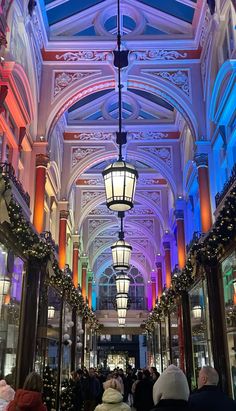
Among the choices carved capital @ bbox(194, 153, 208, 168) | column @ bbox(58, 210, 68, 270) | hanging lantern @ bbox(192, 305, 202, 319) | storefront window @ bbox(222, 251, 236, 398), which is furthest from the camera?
column @ bbox(58, 210, 68, 270)

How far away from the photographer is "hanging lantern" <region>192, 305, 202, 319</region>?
9.99 meters

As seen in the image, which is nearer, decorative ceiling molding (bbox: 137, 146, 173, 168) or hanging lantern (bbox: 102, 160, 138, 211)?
hanging lantern (bbox: 102, 160, 138, 211)

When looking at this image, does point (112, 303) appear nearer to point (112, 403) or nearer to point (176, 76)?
point (176, 76)

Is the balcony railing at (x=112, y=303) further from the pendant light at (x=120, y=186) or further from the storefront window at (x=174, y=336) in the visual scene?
the pendant light at (x=120, y=186)

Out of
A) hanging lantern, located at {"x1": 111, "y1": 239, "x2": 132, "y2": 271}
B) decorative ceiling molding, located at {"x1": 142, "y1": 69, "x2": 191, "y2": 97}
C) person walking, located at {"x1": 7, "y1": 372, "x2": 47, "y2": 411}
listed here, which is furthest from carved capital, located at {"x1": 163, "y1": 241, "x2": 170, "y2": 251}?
person walking, located at {"x1": 7, "y1": 372, "x2": 47, "y2": 411}

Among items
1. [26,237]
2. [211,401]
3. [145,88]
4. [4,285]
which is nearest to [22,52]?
[145,88]

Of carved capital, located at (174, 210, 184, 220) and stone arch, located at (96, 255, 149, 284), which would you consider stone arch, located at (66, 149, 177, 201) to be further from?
stone arch, located at (96, 255, 149, 284)

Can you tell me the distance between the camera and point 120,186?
20.0 ft

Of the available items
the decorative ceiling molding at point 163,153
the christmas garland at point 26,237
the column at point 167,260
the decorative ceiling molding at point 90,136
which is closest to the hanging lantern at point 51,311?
the christmas garland at point 26,237

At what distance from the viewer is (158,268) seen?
21.5 m

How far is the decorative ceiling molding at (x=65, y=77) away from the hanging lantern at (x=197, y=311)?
19.8ft

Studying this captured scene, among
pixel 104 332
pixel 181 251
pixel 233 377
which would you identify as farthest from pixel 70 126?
pixel 104 332

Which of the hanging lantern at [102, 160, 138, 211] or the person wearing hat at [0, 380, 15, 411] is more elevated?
the hanging lantern at [102, 160, 138, 211]

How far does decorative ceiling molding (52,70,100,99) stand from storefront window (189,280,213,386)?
5544mm
